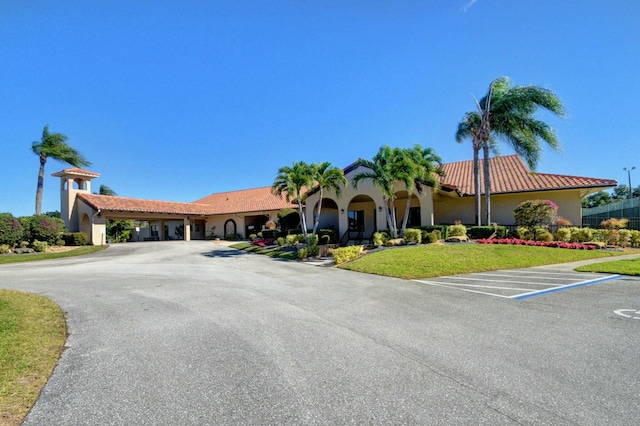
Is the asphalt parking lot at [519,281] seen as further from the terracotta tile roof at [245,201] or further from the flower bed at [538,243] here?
the terracotta tile roof at [245,201]

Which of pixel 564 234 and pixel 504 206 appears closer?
pixel 564 234

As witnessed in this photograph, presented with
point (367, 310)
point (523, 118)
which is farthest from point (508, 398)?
point (523, 118)

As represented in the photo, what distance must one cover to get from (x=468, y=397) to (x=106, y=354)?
181 inches

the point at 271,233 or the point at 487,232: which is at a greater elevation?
the point at 271,233

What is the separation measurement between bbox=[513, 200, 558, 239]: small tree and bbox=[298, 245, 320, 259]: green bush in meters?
11.7

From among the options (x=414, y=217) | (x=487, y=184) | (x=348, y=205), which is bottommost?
(x=414, y=217)

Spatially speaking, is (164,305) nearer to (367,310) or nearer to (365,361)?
(367,310)

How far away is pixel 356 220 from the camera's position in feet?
89.6

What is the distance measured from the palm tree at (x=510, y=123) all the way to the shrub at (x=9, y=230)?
30511 mm

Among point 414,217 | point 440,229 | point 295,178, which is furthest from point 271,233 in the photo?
point 440,229

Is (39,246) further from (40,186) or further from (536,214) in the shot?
(536,214)

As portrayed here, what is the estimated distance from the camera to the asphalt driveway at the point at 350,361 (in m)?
3.01

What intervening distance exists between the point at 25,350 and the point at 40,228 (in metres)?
25.5

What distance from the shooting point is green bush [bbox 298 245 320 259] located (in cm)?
1816
